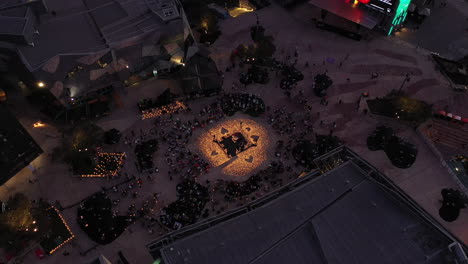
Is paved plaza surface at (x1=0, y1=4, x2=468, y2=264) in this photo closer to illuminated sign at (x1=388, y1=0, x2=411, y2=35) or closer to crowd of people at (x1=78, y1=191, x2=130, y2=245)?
crowd of people at (x1=78, y1=191, x2=130, y2=245)

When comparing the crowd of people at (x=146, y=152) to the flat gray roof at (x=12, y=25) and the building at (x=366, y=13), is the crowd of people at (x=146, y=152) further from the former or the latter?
the building at (x=366, y=13)

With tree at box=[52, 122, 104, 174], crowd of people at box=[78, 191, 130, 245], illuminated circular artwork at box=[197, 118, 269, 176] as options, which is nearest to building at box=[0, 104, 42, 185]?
tree at box=[52, 122, 104, 174]

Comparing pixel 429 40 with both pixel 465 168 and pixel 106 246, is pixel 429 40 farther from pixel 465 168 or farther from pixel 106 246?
pixel 106 246

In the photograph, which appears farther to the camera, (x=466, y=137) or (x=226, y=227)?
(x=466, y=137)

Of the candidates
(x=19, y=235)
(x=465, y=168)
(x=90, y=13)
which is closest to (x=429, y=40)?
(x=465, y=168)

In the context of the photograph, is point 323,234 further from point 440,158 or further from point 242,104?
point 242,104
